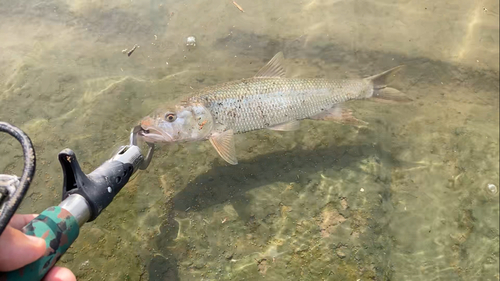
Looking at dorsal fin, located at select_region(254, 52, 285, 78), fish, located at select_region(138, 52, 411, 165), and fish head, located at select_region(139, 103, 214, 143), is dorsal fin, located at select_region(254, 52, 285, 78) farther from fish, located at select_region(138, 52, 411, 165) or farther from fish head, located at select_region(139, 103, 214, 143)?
fish head, located at select_region(139, 103, 214, 143)

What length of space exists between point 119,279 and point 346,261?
2.50 m

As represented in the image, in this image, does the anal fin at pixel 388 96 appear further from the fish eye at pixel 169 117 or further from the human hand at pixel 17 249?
the human hand at pixel 17 249

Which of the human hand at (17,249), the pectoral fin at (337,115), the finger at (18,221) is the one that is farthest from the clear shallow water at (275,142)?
the human hand at (17,249)

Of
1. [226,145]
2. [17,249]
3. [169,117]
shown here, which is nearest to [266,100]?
[226,145]

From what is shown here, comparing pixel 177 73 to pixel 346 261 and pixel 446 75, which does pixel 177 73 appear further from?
pixel 446 75

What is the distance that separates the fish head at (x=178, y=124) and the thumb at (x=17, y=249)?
174 centimetres

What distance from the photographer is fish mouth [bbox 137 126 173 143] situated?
3676mm

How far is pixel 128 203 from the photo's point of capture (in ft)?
13.1

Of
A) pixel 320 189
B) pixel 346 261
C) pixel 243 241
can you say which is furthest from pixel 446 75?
pixel 243 241

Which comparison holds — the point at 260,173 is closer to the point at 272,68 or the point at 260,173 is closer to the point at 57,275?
the point at 272,68

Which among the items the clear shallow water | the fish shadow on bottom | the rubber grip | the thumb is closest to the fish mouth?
the clear shallow water

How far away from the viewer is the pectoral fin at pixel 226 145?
3.85m

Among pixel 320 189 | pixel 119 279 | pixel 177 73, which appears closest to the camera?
pixel 119 279

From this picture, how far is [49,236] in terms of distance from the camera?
226cm
